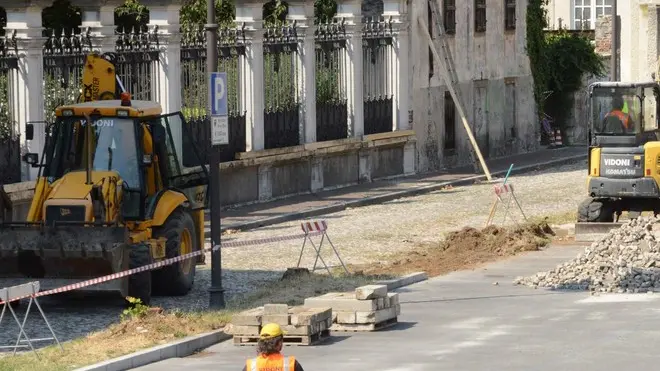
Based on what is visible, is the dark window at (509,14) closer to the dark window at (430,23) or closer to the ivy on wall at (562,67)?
the ivy on wall at (562,67)

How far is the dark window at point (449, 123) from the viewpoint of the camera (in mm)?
44719

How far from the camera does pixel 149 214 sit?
69.0ft

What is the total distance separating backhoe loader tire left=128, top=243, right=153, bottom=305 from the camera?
2000 cm

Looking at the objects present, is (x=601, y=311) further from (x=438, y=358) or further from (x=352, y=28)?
(x=352, y=28)

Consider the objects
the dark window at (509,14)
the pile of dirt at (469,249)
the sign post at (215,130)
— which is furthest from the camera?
the dark window at (509,14)

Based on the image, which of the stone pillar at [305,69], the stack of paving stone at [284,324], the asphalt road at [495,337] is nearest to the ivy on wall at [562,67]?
the stone pillar at [305,69]

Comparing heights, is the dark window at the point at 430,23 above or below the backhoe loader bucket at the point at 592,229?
above

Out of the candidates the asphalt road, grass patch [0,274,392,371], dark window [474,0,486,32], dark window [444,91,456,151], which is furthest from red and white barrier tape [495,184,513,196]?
dark window [474,0,486,32]

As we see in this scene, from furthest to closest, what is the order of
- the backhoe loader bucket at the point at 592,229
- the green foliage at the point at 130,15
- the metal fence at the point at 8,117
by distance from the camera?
the green foliage at the point at 130,15
the backhoe loader bucket at the point at 592,229
the metal fence at the point at 8,117

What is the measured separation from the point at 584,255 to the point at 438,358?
7602 mm

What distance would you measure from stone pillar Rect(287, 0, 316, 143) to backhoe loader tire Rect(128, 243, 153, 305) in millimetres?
17131

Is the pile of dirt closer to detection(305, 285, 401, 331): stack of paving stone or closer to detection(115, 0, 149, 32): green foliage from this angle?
detection(305, 285, 401, 331): stack of paving stone

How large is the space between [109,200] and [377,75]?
840 inches

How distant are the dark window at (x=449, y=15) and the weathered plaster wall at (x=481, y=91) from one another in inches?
9.2
